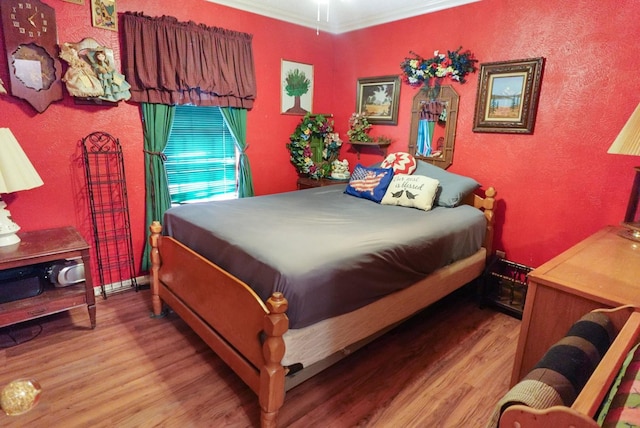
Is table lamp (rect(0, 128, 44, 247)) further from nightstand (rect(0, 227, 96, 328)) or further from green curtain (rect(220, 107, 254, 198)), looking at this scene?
green curtain (rect(220, 107, 254, 198))

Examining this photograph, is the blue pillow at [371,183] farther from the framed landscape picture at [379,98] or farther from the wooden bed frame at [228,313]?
the wooden bed frame at [228,313]

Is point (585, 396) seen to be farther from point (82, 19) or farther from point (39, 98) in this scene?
point (82, 19)

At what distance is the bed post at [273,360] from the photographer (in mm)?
1494

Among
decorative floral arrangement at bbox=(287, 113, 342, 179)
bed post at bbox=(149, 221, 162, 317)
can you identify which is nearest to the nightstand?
bed post at bbox=(149, 221, 162, 317)

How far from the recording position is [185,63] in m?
3.07

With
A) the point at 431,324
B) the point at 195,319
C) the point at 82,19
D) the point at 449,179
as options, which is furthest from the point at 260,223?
the point at 82,19

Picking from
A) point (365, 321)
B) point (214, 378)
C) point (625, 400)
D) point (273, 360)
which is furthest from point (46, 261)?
point (625, 400)

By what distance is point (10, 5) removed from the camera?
2328 mm

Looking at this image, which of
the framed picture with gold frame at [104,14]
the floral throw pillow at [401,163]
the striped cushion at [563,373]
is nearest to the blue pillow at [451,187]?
the floral throw pillow at [401,163]

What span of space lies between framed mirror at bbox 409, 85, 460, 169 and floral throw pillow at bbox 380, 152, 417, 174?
0.25m

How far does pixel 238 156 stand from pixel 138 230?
46.9 inches

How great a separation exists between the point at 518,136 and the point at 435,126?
2.49ft

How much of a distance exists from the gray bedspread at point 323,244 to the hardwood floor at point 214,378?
52cm

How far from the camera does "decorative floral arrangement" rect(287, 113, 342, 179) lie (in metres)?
4.02
